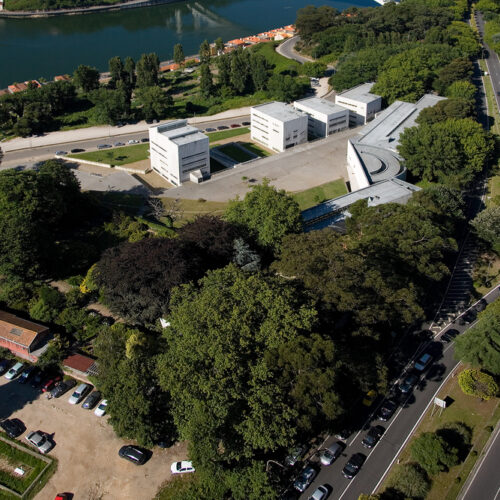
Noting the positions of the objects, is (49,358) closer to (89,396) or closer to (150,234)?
(89,396)

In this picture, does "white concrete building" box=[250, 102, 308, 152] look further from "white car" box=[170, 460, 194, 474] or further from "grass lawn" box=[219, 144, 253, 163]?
"white car" box=[170, 460, 194, 474]

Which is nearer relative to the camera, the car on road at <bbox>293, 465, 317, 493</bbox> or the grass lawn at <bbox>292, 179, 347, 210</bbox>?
the car on road at <bbox>293, 465, 317, 493</bbox>

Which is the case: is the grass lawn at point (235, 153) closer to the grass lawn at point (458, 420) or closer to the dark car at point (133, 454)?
the grass lawn at point (458, 420)

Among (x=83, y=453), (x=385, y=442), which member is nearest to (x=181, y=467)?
(x=83, y=453)

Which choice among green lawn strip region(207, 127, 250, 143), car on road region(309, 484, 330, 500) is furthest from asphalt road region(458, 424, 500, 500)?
green lawn strip region(207, 127, 250, 143)

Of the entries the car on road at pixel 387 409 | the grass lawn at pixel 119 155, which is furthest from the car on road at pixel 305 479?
the grass lawn at pixel 119 155

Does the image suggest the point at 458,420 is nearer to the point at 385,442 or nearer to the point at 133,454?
the point at 385,442

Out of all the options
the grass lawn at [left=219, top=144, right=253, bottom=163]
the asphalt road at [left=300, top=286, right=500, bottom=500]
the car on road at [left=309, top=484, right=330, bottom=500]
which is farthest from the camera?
the grass lawn at [left=219, top=144, right=253, bottom=163]
